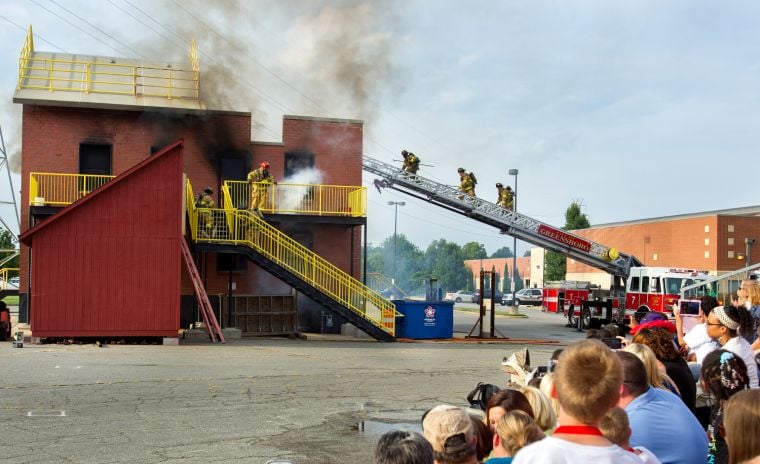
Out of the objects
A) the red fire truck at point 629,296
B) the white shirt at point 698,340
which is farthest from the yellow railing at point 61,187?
the white shirt at point 698,340

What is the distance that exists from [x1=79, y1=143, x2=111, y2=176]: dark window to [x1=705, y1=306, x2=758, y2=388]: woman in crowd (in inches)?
913

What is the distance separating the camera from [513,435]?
4.14 m

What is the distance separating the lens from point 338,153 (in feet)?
91.9

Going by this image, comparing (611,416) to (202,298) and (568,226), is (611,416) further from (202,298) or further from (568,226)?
(568,226)

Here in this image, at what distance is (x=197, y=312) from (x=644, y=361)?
22470 mm

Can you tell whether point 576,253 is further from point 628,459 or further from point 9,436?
point 628,459

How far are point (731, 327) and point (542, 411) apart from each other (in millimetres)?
3011

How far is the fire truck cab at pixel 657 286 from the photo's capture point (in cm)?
2839

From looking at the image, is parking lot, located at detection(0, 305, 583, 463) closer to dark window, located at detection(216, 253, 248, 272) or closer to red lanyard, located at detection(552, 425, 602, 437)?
red lanyard, located at detection(552, 425, 602, 437)

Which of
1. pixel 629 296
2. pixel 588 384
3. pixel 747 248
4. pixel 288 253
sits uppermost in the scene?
pixel 747 248

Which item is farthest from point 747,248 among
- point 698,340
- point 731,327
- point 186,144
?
point 731,327

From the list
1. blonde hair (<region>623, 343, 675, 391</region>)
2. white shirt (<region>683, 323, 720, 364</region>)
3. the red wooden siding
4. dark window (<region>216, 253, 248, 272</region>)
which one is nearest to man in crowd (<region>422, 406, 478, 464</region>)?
blonde hair (<region>623, 343, 675, 391</region>)

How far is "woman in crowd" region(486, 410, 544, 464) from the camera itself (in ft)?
13.5

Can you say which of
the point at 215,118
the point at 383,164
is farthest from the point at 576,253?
the point at 215,118
